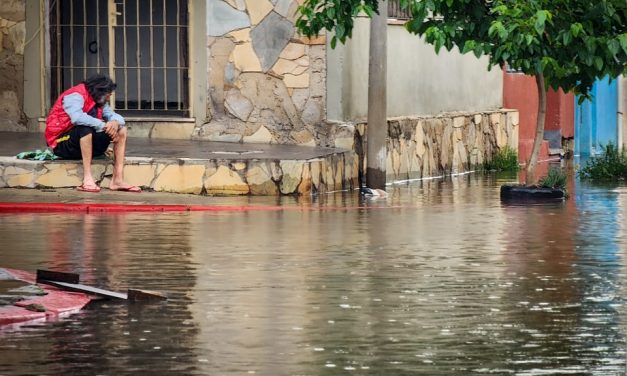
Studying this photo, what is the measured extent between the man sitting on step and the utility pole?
124 inches

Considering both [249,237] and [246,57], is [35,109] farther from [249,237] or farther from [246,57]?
[249,237]

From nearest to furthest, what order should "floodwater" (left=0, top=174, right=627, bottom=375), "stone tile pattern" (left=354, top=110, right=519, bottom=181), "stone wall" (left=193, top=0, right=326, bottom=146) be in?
"floodwater" (left=0, top=174, right=627, bottom=375)
"stone wall" (left=193, top=0, right=326, bottom=146)
"stone tile pattern" (left=354, top=110, right=519, bottom=181)

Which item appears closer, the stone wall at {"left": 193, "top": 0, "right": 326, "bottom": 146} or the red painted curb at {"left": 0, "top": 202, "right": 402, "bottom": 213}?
the red painted curb at {"left": 0, "top": 202, "right": 402, "bottom": 213}

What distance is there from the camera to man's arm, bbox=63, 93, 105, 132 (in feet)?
63.0

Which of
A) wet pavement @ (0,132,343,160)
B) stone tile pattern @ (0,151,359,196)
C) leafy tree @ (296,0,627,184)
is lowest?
stone tile pattern @ (0,151,359,196)

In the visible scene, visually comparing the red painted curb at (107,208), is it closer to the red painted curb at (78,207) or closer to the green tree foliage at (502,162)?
the red painted curb at (78,207)

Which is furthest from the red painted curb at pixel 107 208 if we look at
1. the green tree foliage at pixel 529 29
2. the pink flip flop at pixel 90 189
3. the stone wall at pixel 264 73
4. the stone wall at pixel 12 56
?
the stone wall at pixel 12 56

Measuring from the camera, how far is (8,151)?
806 inches

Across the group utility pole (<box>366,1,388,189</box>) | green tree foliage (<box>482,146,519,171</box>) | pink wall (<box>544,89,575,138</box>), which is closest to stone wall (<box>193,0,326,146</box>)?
utility pole (<box>366,1,388,189</box>)

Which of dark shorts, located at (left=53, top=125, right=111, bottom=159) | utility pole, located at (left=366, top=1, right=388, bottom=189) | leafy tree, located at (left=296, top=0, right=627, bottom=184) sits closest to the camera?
leafy tree, located at (left=296, top=0, right=627, bottom=184)

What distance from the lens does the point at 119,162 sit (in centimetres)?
1914

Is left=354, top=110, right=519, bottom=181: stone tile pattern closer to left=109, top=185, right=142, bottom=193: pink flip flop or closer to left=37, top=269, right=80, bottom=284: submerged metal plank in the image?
left=109, top=185, right=142, bottom=193: pink flip flop

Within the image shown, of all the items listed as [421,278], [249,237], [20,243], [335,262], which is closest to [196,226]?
[249,237]

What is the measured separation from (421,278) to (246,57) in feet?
34.5
